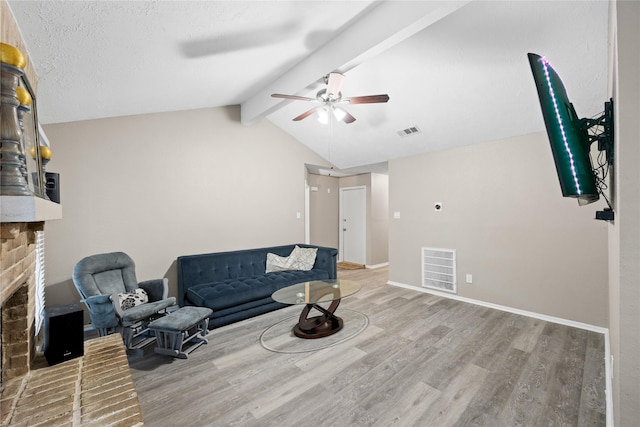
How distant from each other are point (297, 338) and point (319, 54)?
2.87m

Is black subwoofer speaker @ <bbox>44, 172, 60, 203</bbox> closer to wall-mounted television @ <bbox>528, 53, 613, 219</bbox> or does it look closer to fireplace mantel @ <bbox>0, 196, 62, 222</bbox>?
fireplace mantel @ <bbox>0, 196, 62, 222</bbox>

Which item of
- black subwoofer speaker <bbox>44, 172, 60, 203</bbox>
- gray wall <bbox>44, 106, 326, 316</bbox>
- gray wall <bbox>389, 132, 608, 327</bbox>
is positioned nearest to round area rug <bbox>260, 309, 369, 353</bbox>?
gray wall <bbox>44, 106, 326, 316</bbox>

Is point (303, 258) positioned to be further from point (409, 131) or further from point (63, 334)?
point (63, 334)

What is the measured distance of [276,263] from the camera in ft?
14.2

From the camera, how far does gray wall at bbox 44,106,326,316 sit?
9.81 feet

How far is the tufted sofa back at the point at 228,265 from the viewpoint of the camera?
3.50 meters

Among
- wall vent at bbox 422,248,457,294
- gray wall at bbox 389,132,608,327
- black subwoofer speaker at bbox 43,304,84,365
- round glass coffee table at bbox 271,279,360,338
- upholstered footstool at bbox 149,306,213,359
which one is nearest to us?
black subwoofer speaker at bbox 43,304,84,365

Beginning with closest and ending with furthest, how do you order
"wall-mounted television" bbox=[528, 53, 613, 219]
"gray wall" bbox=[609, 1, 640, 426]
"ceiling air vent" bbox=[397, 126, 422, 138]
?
"gray wall" bbox=[609, 1, 640, 426] → "wall-mounted television" bbox=[528, 53, 613, 219] → "ceiling air vent" bbox=[397, 126, 422, 138]

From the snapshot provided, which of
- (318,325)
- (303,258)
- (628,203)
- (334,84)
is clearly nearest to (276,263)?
(303,258)

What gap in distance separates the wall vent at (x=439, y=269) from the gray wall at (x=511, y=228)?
92 millimetres

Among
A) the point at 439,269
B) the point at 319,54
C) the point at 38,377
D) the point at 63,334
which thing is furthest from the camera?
the point at 439,269

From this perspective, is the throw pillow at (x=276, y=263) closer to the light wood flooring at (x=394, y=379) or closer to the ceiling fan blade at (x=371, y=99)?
the light wood flooring at (x=394, y=379)

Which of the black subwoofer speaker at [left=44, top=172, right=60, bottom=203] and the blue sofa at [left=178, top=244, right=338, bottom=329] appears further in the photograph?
the blue sofa at [left=178, top=244, right=338, bottom=329]

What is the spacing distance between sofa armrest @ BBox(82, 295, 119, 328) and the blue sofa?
0.81 meters
